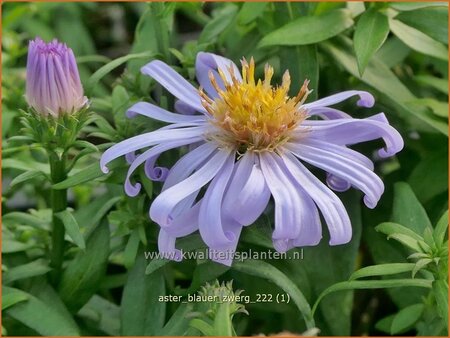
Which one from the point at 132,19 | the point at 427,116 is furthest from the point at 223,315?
the point at 132,19

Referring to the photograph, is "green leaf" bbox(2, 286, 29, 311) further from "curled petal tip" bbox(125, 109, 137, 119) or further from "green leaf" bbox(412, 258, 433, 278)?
"green leaf" bbox(412, 258, 433, 278)

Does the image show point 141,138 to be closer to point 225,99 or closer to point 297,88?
point 225,99

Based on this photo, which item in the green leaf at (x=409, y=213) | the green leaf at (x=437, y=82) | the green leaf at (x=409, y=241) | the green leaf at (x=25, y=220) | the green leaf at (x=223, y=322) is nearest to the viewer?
the green leaf at (x=223, y=322)

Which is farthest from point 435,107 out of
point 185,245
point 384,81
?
point 185,245

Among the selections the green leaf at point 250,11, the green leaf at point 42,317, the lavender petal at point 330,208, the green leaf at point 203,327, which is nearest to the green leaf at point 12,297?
the green leaf at point 42,317

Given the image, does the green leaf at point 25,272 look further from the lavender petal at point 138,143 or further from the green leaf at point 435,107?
the green leaf at point 435,107

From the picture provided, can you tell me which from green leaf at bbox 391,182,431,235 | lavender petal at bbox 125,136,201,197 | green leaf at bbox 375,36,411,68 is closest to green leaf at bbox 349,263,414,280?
green leaf at bbox 391,182,431,235
